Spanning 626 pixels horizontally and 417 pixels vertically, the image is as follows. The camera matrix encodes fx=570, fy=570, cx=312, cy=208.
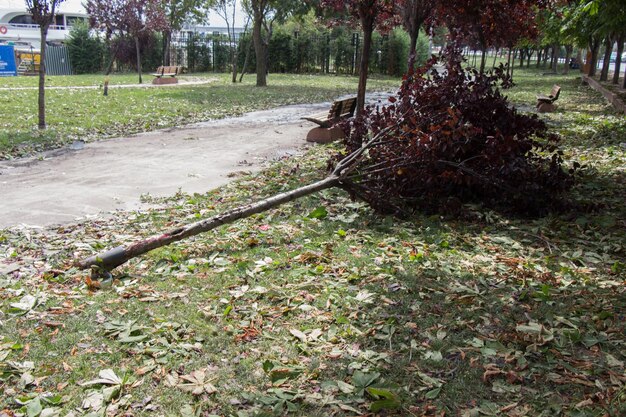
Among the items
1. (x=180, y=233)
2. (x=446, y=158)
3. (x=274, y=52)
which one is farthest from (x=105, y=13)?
(x=180, y=233)

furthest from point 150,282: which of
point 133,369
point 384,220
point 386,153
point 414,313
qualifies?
point 386,153

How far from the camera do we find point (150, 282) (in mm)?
4414

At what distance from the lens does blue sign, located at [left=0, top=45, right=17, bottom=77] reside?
31.2 meters

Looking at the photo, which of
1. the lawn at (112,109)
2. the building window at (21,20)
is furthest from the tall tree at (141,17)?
the building window at (21,20)

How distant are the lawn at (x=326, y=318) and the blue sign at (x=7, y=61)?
3041 cm

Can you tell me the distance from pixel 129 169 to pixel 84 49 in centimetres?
3242

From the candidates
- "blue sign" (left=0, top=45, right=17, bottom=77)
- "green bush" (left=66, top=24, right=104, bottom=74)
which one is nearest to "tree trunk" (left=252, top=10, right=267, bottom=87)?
"blue sign" (left=0, top=45, right=17, bottom=77)

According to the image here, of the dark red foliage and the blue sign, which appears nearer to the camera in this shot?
the dark red foliage

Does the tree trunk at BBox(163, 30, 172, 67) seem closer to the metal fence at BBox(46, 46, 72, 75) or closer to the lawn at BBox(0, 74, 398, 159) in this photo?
the metal fence at BBox(46, 46, 72, 75)

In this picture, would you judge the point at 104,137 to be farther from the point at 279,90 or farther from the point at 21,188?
the point at 279,90

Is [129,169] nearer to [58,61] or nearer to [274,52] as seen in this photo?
[58,61]

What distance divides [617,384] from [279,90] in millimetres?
21764

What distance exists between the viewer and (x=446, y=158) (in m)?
6.24

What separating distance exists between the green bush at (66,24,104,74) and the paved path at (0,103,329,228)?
1114 inches
